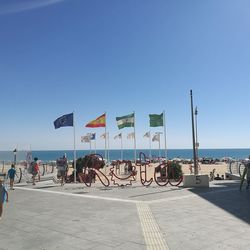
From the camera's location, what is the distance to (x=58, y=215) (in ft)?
34.7

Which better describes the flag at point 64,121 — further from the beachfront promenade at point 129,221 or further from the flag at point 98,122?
the beachfront promenade at point 129,221

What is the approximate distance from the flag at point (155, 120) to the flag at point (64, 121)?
16.6ft

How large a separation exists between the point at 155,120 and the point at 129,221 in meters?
14.1

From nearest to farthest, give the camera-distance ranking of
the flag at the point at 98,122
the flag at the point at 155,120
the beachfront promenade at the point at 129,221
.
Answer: the beachfront promenade at the point at 129,221
the flag at the point at 155,120
the flag at the point at 98,122

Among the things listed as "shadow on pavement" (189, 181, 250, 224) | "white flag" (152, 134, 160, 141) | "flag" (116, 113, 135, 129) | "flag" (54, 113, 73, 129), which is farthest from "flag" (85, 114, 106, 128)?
"white flag" (152, 134, 160, 141)

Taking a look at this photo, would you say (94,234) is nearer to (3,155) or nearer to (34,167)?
(34,167)

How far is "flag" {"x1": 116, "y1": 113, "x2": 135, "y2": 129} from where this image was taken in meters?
25.3

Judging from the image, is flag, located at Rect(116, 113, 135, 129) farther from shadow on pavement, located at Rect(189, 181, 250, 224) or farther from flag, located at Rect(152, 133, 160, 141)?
flag, located at Rect(152, 133, 160, 141)

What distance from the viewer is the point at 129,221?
9578 mm

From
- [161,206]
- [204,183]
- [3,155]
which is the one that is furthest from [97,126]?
[161,206]

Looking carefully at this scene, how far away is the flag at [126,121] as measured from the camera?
25344 millimetres

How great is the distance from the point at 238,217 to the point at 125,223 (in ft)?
9.96

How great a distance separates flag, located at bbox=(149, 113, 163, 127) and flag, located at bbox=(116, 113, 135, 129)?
2201 mm

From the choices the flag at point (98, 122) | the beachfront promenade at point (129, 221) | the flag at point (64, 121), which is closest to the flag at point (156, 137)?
the flag at point (98, 122)
